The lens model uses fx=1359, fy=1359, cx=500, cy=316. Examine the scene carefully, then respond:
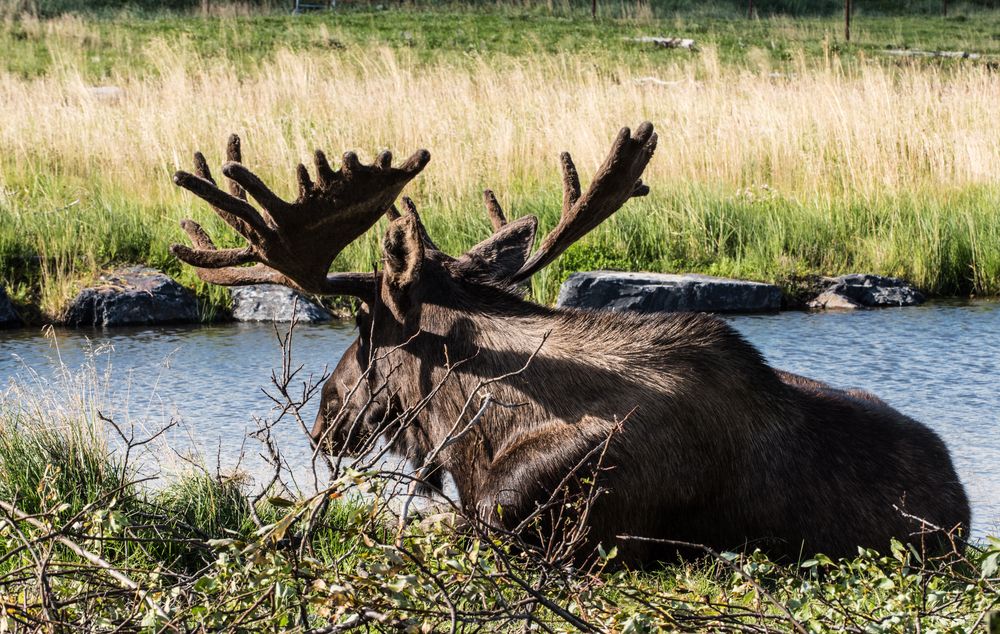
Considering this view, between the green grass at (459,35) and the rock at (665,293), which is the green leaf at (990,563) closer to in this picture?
the rock at (665,293)

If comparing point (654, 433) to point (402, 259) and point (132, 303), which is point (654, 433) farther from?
point (132, 303)

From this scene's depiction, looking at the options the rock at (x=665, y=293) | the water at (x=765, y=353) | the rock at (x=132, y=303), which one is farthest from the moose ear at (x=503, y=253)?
the rock at (x=132, y=303)

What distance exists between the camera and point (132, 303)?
10.4m

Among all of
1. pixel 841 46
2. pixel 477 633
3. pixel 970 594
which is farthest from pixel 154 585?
pixel 841 46

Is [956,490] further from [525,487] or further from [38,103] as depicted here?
[38,103]

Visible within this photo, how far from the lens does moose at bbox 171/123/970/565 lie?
4.38 m

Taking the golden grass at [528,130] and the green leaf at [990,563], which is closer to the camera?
the green leaf at [990,563]

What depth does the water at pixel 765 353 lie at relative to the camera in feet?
22.1

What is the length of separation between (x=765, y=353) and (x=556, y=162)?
5.52 meters

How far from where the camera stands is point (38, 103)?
16062mm

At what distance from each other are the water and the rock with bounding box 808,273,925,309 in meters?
0.23

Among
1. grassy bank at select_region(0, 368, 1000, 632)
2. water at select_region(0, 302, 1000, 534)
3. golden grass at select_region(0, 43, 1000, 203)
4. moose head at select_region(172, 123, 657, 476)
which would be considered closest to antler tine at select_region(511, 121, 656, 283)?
moose head at select_region(172, 123, 657, 476)

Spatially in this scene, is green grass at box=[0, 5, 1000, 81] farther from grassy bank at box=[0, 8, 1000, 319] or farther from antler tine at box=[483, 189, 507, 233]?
antler tine at box=[483, 189, 507, 233]

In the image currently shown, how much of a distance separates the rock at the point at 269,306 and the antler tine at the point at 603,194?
18.1ft
